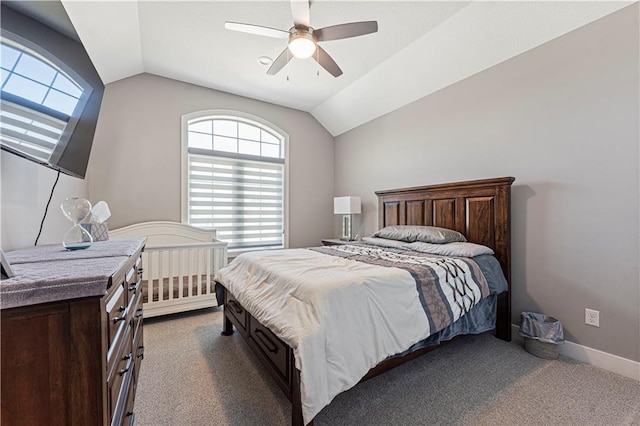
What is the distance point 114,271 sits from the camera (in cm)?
85

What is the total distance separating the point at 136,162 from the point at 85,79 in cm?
206

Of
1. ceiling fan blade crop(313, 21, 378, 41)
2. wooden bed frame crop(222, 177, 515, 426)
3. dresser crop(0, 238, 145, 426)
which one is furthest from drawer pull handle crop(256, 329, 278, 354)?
ceiling fan blade crop(313, 21, 378, 41)

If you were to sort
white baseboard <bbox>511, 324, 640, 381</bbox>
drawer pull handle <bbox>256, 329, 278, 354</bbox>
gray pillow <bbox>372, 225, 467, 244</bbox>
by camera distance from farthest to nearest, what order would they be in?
gray pillow <bbox>372, 225, 467, 244</bbox>, white baseboard <bbox>511, 324, 640, 381</bbox>, drawer pull handle <bbox>256, 329, 278, 354</bbox>

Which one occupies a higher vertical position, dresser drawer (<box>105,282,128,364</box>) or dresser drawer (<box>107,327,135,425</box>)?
dresser drawer (<box>105,282,128,364</box>)

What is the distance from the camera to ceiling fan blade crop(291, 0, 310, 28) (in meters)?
1.81

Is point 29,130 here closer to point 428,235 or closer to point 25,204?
point 25,204

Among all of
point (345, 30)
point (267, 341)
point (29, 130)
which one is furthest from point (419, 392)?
point (345, 30)

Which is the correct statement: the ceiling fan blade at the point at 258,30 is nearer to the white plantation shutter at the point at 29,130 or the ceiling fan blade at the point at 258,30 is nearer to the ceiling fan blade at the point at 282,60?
the ceiling fan blade at the point at 282,60

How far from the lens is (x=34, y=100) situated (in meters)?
1.14

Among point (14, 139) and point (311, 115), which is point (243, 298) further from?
point (311, 115)

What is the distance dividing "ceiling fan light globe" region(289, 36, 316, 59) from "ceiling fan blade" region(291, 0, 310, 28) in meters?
0.09

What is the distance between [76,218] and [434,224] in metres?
3.22

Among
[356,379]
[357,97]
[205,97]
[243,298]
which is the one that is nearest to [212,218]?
[205,97]

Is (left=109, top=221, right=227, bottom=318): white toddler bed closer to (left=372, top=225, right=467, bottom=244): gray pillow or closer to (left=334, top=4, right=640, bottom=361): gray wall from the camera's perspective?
(left=372, top=225, right=467, bottom=244): gray pillow
